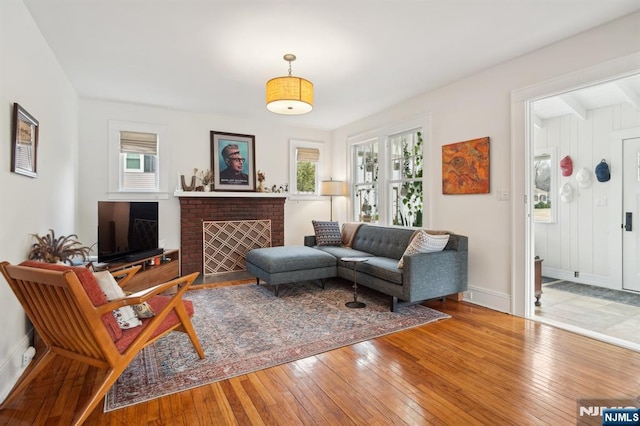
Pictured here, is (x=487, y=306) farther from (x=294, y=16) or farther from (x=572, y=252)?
(x=294, y=16)

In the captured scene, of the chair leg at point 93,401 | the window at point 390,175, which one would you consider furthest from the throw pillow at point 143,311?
the window at point 390,175

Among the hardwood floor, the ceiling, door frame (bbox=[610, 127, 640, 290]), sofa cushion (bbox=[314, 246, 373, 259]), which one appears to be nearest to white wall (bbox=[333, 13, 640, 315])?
the ceiling

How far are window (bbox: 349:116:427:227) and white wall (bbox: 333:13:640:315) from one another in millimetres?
407

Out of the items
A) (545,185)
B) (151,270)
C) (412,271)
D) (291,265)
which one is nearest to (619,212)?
(545,185)

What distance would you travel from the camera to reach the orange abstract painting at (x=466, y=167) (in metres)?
3.51

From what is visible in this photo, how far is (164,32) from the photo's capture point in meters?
2.71

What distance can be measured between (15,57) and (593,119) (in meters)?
6.26

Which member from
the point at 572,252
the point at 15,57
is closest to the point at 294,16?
the point at 15,57

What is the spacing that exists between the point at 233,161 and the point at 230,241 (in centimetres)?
135

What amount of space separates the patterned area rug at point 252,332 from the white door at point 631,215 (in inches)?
114

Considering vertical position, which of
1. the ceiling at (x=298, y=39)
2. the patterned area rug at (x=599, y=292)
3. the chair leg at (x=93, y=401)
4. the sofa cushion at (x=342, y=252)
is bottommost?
the patterned area rug at (x=599, y=292)

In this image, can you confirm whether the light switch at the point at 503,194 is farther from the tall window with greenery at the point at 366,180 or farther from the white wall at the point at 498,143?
the tall window with greenery at the point at 366,180

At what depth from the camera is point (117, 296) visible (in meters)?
1.79

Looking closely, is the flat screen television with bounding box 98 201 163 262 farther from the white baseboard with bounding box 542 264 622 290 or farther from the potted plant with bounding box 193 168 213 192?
the white baseboard with bounding box 542 264 622 290
